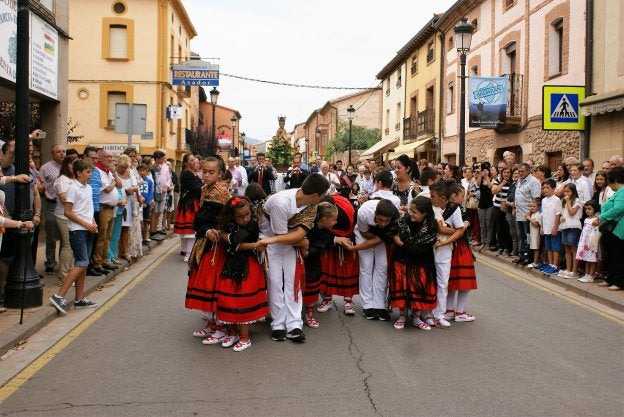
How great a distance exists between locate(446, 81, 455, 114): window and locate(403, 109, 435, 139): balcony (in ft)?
6.59

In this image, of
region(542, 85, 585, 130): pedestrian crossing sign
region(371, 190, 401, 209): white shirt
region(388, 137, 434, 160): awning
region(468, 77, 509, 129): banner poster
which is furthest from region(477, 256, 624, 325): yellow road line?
region(388, 137, 434, 160): awning

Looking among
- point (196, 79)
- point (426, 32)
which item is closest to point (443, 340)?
point (196, 79)

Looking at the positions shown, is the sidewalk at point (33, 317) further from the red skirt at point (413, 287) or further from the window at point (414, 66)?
the window at point (414, 66)

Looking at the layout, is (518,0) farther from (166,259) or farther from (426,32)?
(166,259)

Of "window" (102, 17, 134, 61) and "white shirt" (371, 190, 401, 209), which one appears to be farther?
"window" (102, 17, 134, 61)

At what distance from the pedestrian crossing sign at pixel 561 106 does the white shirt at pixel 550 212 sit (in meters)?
3.85

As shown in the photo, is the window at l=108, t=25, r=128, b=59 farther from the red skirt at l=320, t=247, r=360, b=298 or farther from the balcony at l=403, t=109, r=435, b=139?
the red skirt at l=320, t=247, r=360, b=298

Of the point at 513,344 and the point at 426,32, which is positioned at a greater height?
the point at 426,32

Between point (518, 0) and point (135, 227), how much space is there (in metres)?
15.4

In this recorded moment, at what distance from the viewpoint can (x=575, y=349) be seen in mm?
6129

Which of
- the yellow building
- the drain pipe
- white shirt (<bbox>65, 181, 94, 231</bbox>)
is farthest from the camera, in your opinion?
the yellow building

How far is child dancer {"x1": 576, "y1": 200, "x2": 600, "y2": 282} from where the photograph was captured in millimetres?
9789

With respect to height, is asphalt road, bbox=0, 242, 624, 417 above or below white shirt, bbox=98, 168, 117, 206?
below

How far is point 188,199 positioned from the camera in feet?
38.2
